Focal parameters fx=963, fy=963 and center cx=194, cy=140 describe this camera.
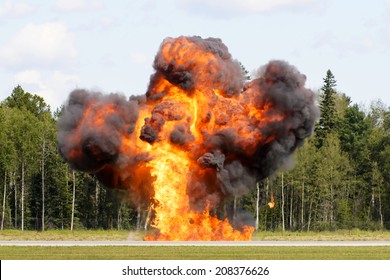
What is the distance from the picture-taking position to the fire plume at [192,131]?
218 feet

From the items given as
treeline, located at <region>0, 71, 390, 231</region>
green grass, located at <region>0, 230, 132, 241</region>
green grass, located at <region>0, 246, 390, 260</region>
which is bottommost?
green grass, located at <region>0, 230, 132, 241</region>

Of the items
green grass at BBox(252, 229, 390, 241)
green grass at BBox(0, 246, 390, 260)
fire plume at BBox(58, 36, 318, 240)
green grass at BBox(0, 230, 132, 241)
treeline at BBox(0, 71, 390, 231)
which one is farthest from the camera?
treeline at BBox(0, 71, 390, 231)

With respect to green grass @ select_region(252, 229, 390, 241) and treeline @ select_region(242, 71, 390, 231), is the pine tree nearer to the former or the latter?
treeline @ select_region(242, 71, 390, 231)

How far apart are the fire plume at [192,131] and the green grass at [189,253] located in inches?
396

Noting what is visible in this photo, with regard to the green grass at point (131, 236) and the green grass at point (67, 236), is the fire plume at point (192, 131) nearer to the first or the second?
the green grass at point (131, 236)

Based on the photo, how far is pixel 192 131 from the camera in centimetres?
6681

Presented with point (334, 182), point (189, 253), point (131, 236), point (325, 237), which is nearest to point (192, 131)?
point (131, 236)

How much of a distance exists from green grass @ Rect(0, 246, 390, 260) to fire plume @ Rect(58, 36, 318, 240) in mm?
10053

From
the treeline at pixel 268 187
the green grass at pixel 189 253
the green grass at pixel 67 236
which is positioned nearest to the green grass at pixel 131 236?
the green grass at pixel 67 236

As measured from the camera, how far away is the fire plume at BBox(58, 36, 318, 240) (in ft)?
218

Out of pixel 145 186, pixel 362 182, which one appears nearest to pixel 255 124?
pixel 145 186

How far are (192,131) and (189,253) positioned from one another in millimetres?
16508

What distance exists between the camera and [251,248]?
56406mm

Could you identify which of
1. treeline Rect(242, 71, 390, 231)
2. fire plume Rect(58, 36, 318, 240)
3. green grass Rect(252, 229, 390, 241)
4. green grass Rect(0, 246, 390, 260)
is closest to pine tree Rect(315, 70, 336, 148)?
treeline Rect(242, 71, 390, 231)
